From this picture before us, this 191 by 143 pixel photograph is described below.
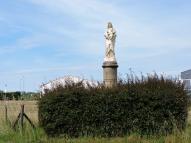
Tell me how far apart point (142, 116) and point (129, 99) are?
2.46 feet

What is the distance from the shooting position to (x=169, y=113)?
18.3 m

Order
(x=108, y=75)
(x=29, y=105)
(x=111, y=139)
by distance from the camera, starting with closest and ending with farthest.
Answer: (x=111, y=139) < (x=108, y=75) < (x=29, y=105)

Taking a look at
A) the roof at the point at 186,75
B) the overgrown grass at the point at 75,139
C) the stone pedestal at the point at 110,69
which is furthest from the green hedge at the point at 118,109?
the roof at the point at 186,75

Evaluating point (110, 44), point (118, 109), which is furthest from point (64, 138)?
point (110, 44)

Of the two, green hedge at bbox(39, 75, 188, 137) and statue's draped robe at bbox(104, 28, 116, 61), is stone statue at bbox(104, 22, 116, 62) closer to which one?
statue's draped robe at bbox(104, 28, 116, 61)

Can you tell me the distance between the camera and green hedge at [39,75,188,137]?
18.4 metres

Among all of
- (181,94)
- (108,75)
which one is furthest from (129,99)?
(108,75)

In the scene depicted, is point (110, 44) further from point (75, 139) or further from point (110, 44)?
point (75, 139)

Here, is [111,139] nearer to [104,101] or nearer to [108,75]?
[104,101]

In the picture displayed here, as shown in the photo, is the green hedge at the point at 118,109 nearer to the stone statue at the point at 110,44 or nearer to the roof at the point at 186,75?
the stone statue at the point at 110,44

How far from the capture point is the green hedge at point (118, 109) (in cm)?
1839

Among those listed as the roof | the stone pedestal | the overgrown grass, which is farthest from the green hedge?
the roof

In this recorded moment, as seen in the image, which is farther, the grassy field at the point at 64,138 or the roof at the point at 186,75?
the roof at the point at 186,75

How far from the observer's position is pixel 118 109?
1858 cm
